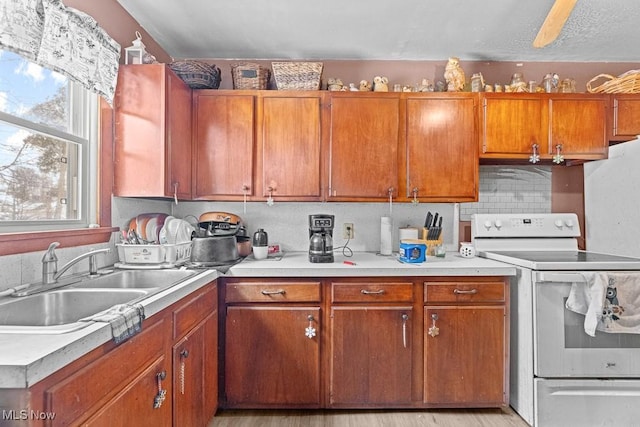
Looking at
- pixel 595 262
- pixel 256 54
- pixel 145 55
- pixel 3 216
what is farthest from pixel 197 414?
pixel 256 54

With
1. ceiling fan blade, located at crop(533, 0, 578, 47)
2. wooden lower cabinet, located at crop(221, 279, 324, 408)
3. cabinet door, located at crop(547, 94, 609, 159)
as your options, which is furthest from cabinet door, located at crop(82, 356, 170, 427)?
cabinet door, located at crop(547, 94, 609, 159)

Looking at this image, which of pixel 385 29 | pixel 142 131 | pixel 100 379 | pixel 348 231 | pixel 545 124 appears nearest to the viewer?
pixel 100 379

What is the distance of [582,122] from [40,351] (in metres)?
3.07

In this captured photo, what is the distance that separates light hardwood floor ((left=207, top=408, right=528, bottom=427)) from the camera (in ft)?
6.52

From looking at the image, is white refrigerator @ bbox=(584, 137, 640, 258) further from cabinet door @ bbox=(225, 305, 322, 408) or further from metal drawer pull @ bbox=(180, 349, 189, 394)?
metal drawer pull @ bbox=(180, 349, 189, 394)

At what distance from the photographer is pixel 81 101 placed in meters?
1.84

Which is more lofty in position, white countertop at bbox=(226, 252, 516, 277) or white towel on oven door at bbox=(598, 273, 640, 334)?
white countertop at bbox=(226, 252, 516, 277)

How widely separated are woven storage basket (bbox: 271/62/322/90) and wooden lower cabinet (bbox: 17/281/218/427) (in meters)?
1.42

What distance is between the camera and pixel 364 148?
7.86ft

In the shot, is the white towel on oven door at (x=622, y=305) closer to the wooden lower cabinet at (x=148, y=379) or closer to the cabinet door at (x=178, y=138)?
the wooden lower cabinet at (x=148, y=379)

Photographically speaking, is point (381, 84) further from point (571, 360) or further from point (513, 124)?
point (571, 360)

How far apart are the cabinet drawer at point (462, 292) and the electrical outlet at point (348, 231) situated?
80 cm

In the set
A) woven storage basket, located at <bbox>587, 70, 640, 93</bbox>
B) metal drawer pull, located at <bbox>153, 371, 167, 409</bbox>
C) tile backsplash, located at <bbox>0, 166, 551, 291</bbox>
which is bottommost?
metal drawer pull, located at <bbox>153, 371, 167, 409</bbox>

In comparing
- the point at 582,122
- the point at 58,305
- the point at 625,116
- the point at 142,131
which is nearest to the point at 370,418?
the point at 58,305
